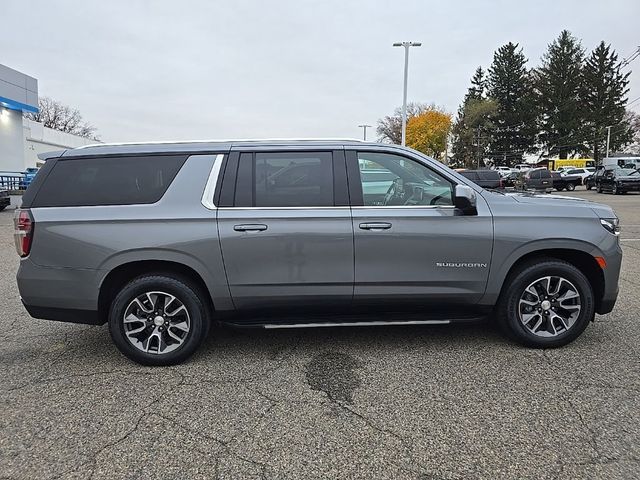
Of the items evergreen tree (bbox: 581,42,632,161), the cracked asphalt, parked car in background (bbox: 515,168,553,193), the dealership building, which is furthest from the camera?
evergreen tree (bbox: 581,42,632,161)

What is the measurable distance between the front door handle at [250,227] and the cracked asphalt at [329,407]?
112 cm

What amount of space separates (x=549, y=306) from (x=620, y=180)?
28.1 metres

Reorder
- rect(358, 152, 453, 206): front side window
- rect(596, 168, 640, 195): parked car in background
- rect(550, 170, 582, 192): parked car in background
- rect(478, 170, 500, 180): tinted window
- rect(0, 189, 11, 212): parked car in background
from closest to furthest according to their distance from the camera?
rect(358, 152, 453, 206): front side window, rect(0, 189, 11, 212): parked car in background, rect(478, 170, 500, 180): tinted window, rect(596, 168, 640, 195): parked car in background, rect(550, 170, 582, 192): parked car in background

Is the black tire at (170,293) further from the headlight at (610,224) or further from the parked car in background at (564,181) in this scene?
the parked car in background at (564,181)

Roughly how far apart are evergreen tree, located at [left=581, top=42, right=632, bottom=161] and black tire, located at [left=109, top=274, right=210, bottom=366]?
76.8 metres

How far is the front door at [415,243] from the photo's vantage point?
3998mm

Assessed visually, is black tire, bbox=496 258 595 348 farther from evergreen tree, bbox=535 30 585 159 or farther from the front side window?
evergreen tree, bbox=535 30 585 159

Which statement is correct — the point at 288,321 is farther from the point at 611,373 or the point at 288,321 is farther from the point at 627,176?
the point at 627,176

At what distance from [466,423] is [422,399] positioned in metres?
0.38

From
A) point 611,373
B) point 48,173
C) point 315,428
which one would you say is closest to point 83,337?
point 48,173

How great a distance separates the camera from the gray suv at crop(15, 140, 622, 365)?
12.8 feet

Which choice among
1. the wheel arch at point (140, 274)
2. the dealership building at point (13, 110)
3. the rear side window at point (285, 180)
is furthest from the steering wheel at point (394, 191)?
the dealership building at point (13, 110)

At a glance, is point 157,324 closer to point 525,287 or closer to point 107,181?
point 107,181

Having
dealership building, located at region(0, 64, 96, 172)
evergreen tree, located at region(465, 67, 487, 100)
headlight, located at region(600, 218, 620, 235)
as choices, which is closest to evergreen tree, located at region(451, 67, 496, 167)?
evergreen tree, located at region(465, 67, 487, 100)
